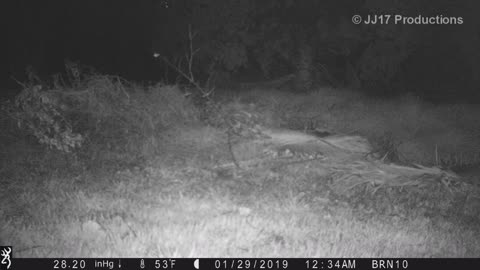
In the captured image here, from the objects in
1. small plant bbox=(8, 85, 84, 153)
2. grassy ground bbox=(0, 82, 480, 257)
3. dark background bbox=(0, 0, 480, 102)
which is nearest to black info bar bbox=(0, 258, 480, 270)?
grassy ground bbox=(0, 82, 480, 257)

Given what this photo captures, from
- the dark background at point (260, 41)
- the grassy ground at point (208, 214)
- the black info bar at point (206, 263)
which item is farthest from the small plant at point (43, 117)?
the dark background at point (260, 41)

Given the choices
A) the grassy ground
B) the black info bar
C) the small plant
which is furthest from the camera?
the small plant

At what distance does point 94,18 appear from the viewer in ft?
49.3

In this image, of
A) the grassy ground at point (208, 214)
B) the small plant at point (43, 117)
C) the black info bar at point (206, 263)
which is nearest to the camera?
the black info bar at point (206, 263)

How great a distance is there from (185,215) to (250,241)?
1.00 m

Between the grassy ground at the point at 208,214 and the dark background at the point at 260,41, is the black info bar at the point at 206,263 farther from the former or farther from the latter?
the dark background at the point at 260,41

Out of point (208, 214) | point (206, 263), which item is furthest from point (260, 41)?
point (206, 263)

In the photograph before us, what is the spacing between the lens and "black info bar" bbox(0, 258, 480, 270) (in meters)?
3.69

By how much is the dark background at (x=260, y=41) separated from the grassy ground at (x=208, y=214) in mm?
6639

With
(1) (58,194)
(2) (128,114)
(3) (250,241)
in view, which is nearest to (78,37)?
(2) (128,114)

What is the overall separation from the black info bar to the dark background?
10.5 meters

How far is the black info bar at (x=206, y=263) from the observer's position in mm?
3693

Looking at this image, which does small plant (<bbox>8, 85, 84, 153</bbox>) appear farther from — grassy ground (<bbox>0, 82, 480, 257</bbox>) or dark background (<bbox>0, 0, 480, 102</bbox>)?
dark background (<bbox>0, 0, 480, 102</bbox>)

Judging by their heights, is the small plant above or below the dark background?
below
